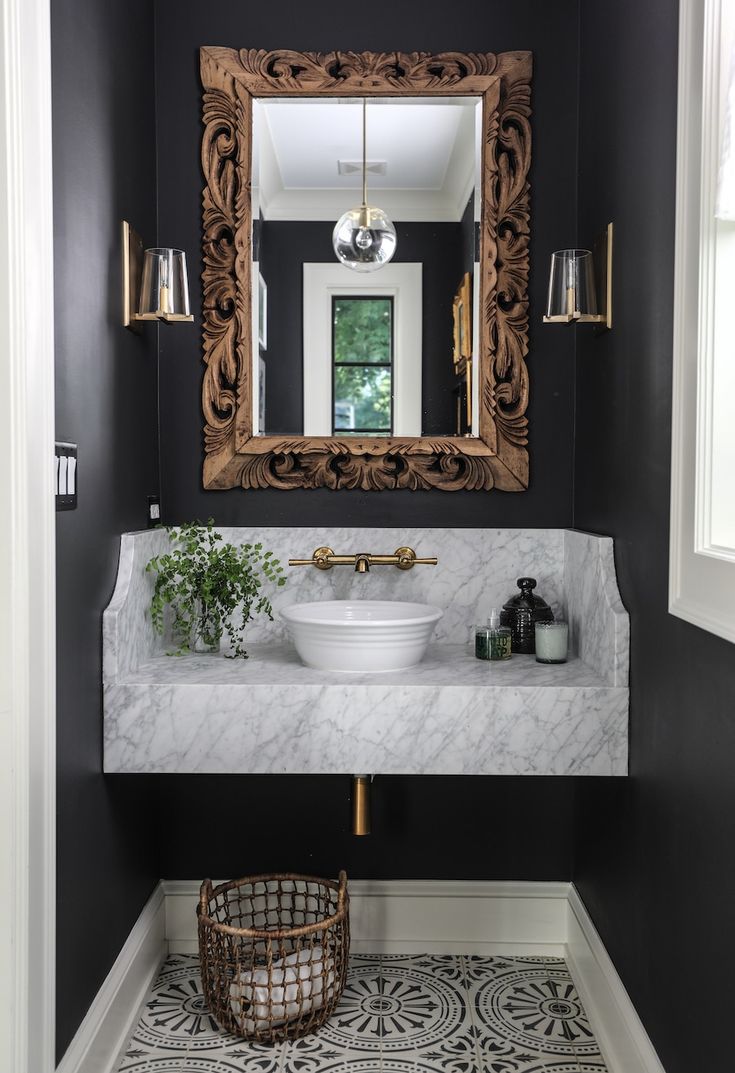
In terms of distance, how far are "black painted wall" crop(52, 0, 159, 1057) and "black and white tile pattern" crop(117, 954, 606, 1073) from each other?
25 centimetres

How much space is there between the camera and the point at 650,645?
1.91 metres

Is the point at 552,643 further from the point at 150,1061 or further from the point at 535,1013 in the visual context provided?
the point at 150,1061

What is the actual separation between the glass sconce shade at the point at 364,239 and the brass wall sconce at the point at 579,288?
1.58 feet

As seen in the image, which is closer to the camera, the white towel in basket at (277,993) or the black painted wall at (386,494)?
the white towel in basket at (277,993)

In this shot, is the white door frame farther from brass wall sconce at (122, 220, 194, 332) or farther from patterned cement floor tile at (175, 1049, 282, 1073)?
brass wall sconce at (122, 220, 194, 332)

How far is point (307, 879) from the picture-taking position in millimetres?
2473

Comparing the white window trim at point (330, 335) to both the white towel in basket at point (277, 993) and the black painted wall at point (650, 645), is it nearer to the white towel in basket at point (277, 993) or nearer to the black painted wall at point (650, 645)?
the black painted wall at point (650, 645)

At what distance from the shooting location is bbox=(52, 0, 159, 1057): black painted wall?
1.82 metres

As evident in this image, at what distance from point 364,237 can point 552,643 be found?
3.83 ft

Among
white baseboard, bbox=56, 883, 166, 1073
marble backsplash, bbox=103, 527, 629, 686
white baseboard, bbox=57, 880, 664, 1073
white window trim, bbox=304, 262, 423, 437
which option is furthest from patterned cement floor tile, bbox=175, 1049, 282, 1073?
white window trim, bbox=304, 262, 423, 437

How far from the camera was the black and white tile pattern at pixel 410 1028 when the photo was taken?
82.6 inches

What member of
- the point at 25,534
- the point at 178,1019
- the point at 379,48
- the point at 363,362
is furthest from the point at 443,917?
the point at 379,48

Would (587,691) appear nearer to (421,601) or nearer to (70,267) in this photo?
(421,601)

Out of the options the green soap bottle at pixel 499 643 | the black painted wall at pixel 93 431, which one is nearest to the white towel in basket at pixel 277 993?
the black painted wall at pixel 93 431
